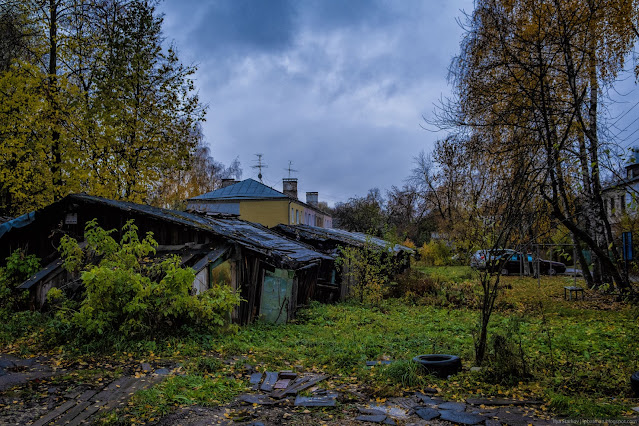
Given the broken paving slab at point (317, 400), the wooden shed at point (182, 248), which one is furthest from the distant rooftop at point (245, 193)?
the broken paving slab at point (317, 400)

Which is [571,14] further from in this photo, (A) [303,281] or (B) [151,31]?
(B) [151,31]

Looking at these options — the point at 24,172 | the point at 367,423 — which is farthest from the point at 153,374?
the point at 24,172

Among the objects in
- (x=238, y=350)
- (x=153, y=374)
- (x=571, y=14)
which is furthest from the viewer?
(x=571, y=14)

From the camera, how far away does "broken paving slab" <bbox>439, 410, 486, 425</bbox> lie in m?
4.78

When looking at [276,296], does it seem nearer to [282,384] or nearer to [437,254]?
[282,384]

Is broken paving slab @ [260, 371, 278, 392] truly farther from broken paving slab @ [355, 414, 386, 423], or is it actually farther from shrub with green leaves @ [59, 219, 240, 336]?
shrub with green leaves @ [59, 219, 240, 336]

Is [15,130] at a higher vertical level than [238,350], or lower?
higher

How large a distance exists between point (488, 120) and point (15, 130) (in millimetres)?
15821

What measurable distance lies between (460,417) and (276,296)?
773 centimetres

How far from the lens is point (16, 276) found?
11688 millimetres

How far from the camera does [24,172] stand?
14055mm

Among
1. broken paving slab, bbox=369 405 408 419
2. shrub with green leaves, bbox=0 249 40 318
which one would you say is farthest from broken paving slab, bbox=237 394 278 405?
shrub with green leaves, bbox=0 249 40 318

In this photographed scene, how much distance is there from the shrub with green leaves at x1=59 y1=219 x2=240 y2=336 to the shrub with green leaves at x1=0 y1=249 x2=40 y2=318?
3.16 m

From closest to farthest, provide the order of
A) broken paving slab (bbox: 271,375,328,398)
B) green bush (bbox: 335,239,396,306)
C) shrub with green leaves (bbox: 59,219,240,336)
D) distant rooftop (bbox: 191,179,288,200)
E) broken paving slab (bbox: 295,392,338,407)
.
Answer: broken paving slab (bbox: 295,392,338,407)
broken paving slab (bbox: 271,375,328,398)
shrub with green leaves (bbox: 59,219,240,336)
green bush (bbox: 335,239,396,306)
distant rooftop (bbox: 191,179,288,200)
